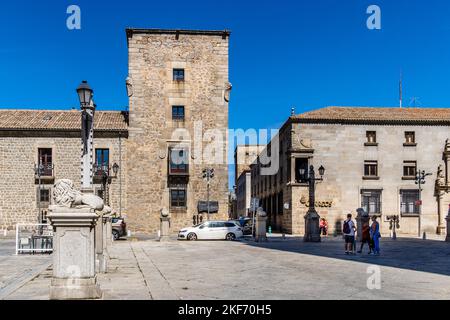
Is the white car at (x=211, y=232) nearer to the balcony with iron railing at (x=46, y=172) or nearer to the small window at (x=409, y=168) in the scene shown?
the balcony with iron railing at (x=46, y=172)

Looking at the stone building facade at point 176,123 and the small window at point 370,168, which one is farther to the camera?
the small window at point 370,168

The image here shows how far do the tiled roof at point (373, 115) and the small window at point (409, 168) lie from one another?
2960 mm

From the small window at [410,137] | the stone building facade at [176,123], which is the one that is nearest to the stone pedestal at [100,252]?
the stone building facade at [176,123]

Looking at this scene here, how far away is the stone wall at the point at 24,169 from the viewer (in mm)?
33562

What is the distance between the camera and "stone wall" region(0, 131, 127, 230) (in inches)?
1321

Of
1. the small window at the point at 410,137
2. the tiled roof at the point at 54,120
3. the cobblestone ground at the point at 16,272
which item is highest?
the tiled roof at the point at 54,120

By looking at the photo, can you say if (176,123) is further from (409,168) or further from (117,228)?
(409,168)

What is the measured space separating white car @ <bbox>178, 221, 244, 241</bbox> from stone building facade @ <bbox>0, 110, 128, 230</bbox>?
8386mm

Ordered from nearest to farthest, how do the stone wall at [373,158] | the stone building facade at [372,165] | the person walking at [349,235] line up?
1. the person walking at [349,235]
2. the stone building facade at [372,165]
3. the stone wall at [373,158]

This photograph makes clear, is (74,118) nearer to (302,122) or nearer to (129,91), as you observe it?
(129,91)

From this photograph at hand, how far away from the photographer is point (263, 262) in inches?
563

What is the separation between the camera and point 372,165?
117 ft

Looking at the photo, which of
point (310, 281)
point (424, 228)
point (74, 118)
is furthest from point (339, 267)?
point (74, 118)
